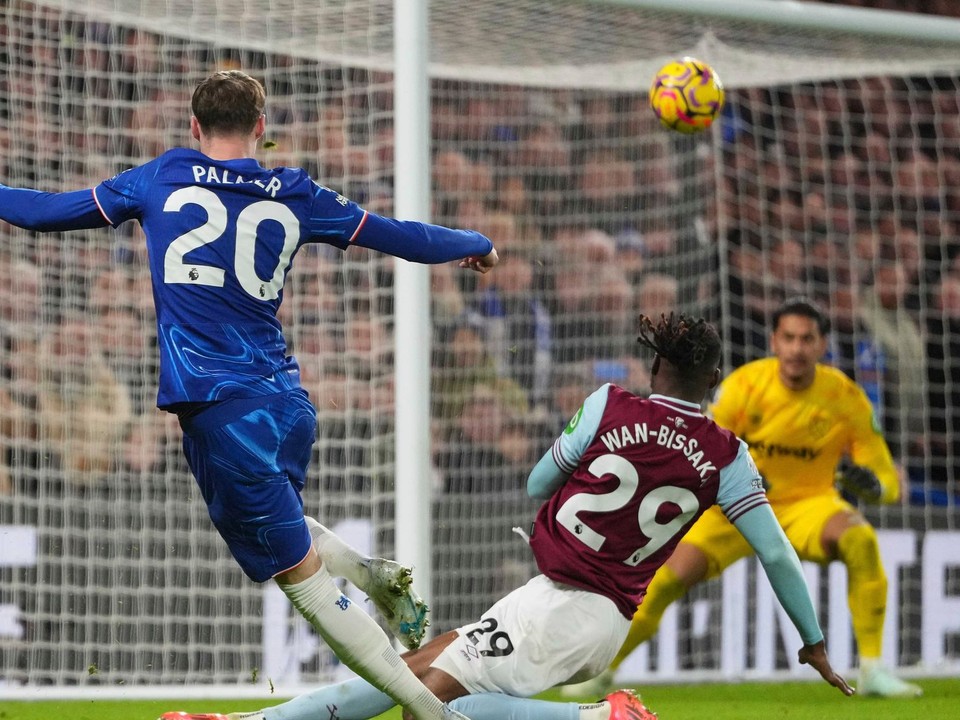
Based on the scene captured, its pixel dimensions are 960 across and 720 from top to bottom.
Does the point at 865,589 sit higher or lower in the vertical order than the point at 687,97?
lower

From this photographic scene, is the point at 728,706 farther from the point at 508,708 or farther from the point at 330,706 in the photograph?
the point at 330,706

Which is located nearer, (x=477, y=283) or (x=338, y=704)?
(x=338, y=704)

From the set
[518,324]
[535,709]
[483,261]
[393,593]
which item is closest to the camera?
[535,709]

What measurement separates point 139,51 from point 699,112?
9.19 feet

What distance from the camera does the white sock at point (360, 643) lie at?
13.1ft

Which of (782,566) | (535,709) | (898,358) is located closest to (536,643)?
(535,709)

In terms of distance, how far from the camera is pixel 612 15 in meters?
7.11

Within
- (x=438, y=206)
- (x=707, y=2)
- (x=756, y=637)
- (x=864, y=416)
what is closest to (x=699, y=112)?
(x=707, y=2)

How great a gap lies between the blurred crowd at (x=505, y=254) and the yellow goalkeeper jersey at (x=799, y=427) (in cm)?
124

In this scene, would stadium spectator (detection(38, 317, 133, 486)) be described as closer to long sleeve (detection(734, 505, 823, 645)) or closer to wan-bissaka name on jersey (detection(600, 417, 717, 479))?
wan-bissaka name on jersey (detection(600, 417, 717, 479))

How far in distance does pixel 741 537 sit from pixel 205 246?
3608 millimetres

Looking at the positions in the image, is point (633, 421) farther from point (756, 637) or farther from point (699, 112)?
point (756, 637)

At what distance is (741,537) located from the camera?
6.85 m

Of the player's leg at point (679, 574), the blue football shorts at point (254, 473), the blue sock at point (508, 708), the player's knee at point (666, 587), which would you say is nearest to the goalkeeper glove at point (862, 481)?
the player's leg at point (679, 574)
